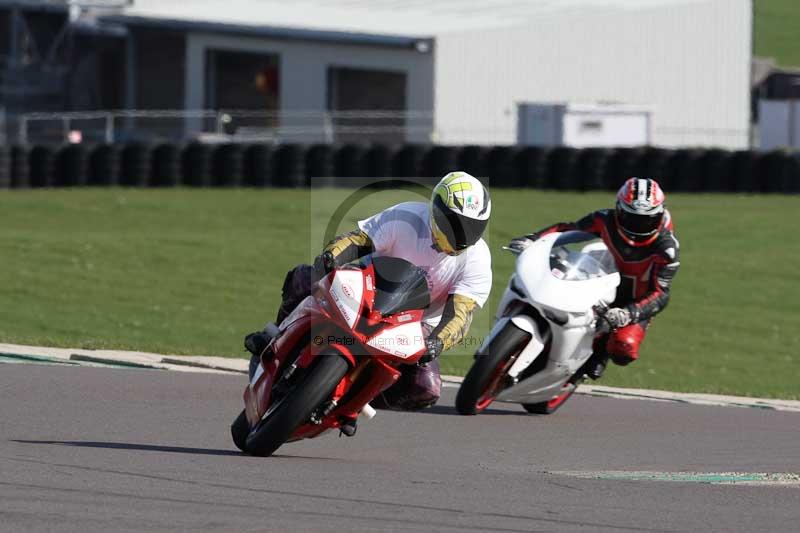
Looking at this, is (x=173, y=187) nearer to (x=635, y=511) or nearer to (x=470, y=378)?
(x=470, y=378)

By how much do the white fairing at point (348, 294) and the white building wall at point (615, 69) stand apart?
29460 mm

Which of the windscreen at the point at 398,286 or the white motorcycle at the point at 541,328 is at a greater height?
the windscreen at the point at 398,286

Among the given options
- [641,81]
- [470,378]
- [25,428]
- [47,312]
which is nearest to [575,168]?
[641,81]

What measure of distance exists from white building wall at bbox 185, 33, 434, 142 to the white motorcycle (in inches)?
1041

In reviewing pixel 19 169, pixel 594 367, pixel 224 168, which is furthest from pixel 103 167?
pixel 594 367

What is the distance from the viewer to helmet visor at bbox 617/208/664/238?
10.5m

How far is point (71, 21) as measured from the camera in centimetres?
4428

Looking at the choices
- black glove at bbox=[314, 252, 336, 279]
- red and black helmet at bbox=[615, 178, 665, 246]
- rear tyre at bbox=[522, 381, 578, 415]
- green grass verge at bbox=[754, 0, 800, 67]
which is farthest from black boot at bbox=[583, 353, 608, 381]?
Answer: green grass verge at bbox=[754, 0, 800, 67]

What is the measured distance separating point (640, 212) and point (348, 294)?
3.95 meters

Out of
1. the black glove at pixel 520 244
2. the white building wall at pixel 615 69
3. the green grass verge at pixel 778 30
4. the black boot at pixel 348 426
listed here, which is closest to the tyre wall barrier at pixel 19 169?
the white building wall at pixel 615 69

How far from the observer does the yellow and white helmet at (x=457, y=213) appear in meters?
7.35

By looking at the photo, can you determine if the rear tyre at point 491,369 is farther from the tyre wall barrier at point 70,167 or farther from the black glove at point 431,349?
the tyre wall barrier at point 70,167

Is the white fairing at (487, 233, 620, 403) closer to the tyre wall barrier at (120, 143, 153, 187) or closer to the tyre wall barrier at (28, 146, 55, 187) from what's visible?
the tyre wall barrier at (28, 146, 55, 187)

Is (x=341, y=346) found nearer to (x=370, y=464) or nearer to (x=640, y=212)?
(x=370, y=464)
